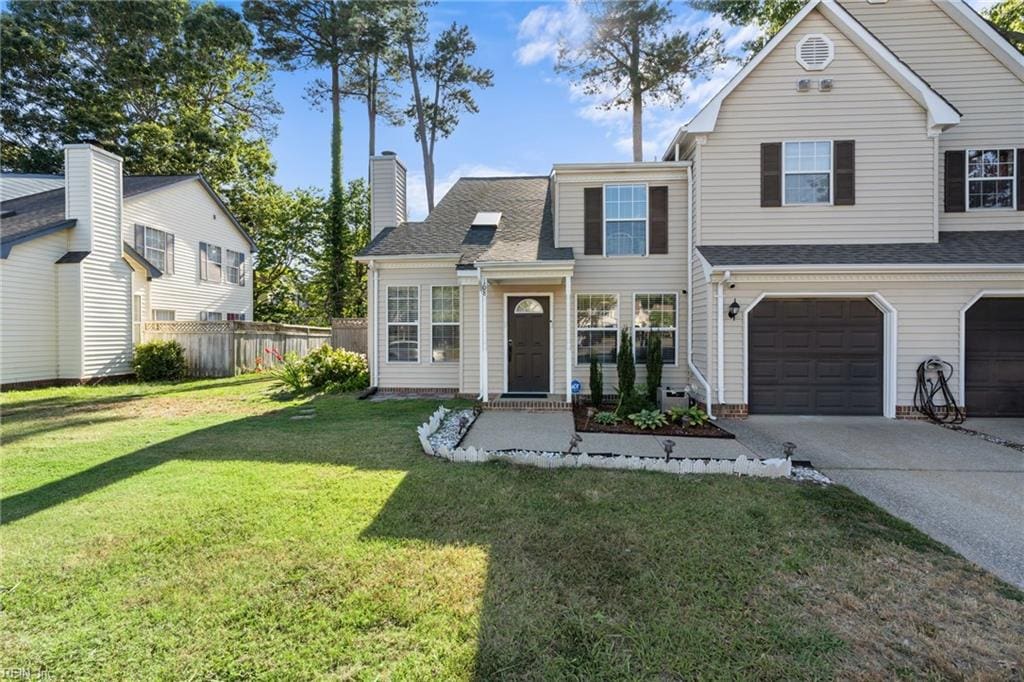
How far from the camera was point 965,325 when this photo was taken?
8.09 metres

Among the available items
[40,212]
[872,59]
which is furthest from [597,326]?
[40,212]

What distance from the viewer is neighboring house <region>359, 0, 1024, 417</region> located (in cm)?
807

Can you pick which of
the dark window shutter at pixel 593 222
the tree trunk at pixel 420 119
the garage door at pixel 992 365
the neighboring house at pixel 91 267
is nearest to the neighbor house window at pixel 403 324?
the dark window shutter at pixel 593 222

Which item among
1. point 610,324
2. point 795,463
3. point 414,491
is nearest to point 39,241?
point 414,491

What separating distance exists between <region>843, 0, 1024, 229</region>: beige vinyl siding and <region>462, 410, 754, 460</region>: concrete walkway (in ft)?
24.4

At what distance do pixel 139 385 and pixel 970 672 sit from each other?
638 inches

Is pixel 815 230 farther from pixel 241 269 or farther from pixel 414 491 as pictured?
pixel 241 269

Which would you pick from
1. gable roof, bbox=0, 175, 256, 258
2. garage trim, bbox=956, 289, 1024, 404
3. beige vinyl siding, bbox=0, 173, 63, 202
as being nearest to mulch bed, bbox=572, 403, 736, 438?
garage trim, bbox=956, 289, 1024, 404

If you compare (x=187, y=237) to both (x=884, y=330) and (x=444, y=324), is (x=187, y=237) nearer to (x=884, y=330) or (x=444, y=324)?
(x=444, y=324)

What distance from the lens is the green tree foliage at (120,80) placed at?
799 inches

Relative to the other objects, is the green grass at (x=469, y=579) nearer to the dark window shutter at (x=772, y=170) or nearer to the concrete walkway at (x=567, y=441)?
the concrete walkway at (x=567, y=441)

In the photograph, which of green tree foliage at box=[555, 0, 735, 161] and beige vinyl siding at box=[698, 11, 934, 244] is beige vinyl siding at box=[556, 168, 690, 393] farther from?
green tree foliage at box=[555, 0, 735, 161]

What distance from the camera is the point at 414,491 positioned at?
4.48 m

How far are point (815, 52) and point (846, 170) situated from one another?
237 centimetres
